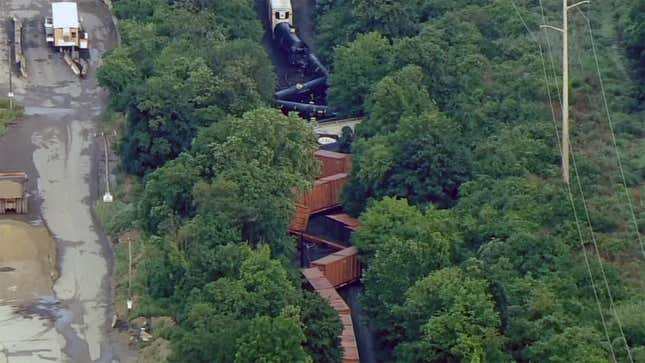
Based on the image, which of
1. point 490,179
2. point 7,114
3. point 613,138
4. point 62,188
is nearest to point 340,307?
point 490,179

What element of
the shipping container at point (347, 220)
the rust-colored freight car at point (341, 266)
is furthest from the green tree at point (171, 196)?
the shipping container at point (347, 220)

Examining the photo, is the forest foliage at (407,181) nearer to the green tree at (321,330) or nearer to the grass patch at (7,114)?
the green tree at (321,330)

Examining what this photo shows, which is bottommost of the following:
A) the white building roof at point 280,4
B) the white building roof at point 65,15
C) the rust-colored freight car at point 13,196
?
the rust-colored freight car at point 13,196

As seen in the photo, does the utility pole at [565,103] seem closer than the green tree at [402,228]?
Yes

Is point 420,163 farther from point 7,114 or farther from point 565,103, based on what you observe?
point 7,114

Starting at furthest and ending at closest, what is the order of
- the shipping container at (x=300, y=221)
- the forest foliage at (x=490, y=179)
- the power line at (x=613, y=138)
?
1. the shipping container at (x=300, y=221)
2. the power line at (x=613, y=138)
3. the forest foliage at (x=490, y=179)

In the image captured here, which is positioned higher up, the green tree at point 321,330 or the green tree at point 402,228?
the green tree at point 402,228

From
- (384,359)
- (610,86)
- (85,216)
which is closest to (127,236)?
(85,216)
